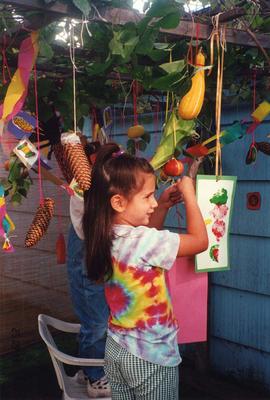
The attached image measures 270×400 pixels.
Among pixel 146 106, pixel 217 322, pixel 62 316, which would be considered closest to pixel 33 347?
pixel 62 316

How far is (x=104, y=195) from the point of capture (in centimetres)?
126

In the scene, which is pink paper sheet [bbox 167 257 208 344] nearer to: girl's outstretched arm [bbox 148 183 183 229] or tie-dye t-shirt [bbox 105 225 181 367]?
tie-dye t-shirt [bbox 105 225 181 367]

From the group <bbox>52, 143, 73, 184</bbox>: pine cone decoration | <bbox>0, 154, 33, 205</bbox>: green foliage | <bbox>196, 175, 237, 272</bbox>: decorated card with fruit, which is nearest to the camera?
<bbox>196, 175, 237, 272</bbox>: decorated card with fruit

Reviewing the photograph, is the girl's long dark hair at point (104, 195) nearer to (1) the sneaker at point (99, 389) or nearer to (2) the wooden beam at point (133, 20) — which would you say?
(2) the wooden beam at point (133, 20)

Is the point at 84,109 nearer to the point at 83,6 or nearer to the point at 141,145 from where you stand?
the point at 141,145

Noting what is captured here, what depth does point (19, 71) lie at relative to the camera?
120 centimetres

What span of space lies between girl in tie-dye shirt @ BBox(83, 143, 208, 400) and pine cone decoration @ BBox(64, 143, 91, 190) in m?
0.03

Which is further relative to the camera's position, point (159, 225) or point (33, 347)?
point (33, 347)

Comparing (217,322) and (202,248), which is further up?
(202,248)

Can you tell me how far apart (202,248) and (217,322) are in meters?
1.77

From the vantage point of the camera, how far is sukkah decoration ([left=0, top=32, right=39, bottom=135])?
1179 millimetres

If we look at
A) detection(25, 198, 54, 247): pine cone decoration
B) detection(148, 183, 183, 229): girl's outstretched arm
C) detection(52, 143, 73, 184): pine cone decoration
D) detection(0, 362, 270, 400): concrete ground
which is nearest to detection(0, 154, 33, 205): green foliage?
detection(52, 143, 73, 184): pine cone decoration

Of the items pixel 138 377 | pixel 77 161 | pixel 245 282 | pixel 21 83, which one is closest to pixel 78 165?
pixel 77 161

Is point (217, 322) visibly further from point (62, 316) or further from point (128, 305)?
point (128, 305)
